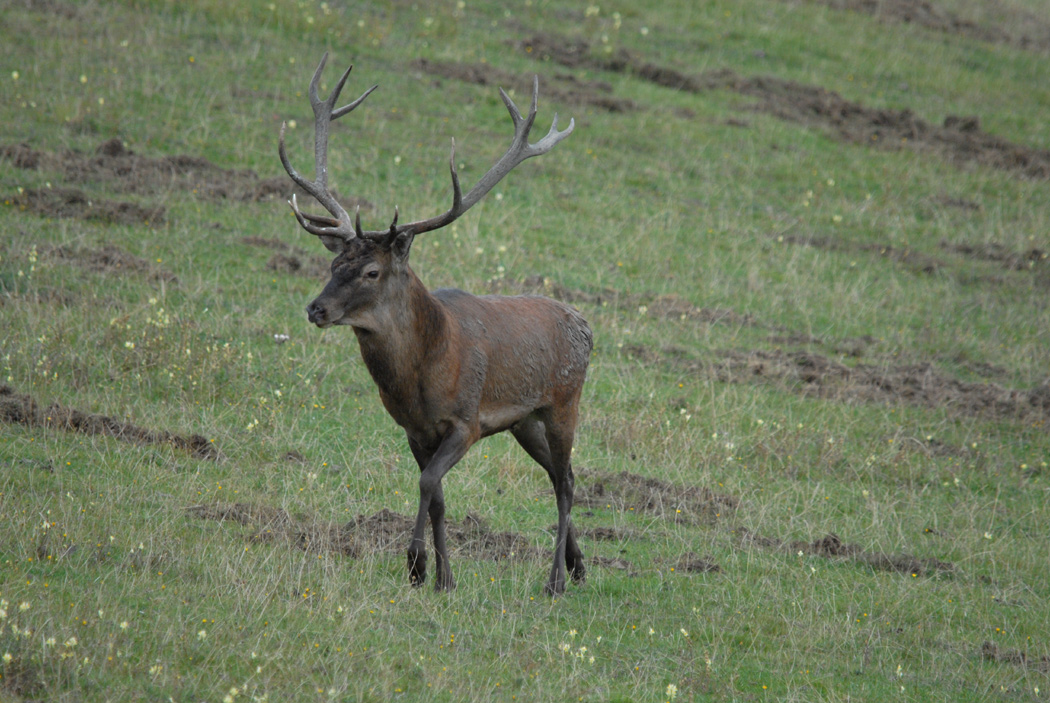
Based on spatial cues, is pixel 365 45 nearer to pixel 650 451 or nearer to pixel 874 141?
pixel 874 141

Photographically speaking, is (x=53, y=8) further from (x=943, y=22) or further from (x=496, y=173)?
(x=943, y=22)

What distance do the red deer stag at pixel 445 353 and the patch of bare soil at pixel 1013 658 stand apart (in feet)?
8.98

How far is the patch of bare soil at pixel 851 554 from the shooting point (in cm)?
854

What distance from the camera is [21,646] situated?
4.91 m

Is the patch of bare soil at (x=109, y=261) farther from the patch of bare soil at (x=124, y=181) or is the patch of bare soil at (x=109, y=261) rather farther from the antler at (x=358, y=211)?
the antler at (x=358, y=211)

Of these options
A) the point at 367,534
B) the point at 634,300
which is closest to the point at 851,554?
the point at 367,534

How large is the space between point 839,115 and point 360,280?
1679 centimetres

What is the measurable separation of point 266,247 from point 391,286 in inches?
261

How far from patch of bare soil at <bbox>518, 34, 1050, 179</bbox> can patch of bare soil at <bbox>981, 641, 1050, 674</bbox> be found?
14.6 m

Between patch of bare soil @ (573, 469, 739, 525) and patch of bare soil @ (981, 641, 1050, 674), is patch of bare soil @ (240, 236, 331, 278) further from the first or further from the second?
patch of bare soil @ (981, 641, 1050, 674)

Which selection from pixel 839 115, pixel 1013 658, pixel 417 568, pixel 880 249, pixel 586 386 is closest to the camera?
pixel 417 568

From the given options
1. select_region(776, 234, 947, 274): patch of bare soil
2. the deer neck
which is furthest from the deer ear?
select_region(776, 234, 947, 274): patch of bare soil

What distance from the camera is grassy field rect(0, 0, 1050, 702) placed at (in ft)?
20.3

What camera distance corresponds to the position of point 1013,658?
7121mm
